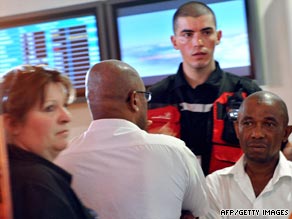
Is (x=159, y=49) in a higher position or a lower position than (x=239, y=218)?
higher

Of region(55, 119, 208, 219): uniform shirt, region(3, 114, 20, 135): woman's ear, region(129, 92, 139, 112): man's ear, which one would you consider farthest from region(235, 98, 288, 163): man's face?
region(3, 114, 20, 135): woman's ear

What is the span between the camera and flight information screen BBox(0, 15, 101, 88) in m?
2.71

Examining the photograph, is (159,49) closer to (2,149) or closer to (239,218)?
(239,218)

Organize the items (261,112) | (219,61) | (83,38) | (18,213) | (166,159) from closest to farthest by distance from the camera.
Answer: (18,213) → (166,159) → (261,112) → (219,61) → (83,38)

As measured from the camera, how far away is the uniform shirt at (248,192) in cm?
166

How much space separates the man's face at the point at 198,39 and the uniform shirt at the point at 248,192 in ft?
2.36

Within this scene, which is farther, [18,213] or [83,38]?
[83,38]

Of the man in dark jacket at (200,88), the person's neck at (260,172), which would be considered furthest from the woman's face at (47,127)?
the man in dark jacket at (200,88)

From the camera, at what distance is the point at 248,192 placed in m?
1.70

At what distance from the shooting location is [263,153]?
5.62ft

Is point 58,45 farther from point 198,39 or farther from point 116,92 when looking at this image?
point 116,92

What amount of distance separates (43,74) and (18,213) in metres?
0.36

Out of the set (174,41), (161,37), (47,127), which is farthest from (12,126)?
(161,37)

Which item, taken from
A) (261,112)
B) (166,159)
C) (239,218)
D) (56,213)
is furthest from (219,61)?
(56,213)
